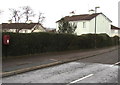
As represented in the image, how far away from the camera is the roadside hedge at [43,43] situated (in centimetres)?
1702

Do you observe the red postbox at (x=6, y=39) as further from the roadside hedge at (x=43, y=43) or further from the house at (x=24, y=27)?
the house at (x=24, y=27)

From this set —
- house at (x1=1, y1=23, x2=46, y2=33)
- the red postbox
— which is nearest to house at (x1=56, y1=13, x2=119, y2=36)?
house at (x1=1, y1=23, x2=46, y2=33)

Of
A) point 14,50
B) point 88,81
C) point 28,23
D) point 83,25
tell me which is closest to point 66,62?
point 14,50

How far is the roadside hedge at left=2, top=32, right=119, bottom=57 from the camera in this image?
55.8 feet

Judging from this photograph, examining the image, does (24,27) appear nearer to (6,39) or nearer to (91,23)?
(91,23)

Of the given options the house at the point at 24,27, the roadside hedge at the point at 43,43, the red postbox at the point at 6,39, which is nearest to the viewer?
the red postbox at the point at 6,39

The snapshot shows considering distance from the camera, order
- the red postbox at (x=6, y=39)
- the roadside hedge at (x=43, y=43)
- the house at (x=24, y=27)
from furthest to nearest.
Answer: the house at (x=24, y=27) → the roadside hedge at (x=43, y=43) → the red postbox at (x=6, y=39)

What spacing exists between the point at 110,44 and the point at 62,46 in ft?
53.1

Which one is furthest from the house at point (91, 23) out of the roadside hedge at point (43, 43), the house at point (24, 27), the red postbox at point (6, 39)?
the red postbox at point (6, 39)

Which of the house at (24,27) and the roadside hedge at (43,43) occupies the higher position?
the house at (24,27)

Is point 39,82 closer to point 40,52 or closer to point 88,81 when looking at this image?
point 88,81

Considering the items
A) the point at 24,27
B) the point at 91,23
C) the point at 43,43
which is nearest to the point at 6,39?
the point at 43,43

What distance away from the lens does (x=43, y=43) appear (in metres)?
20.3

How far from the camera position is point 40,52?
2002 centimetres
